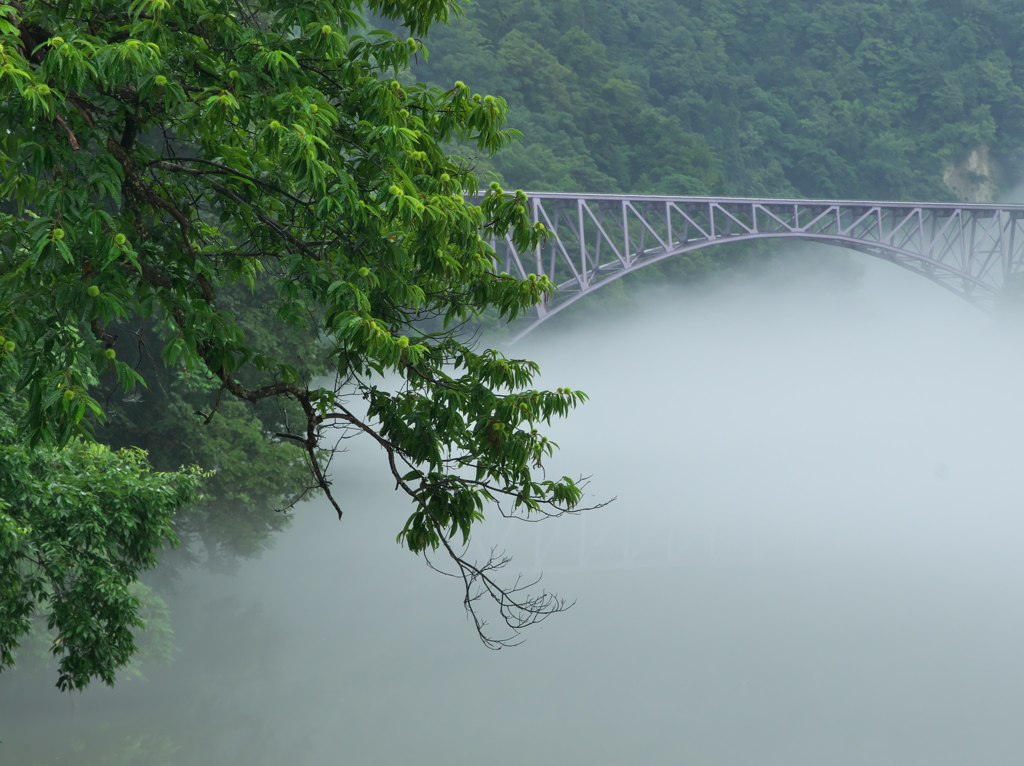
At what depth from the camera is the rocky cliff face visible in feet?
177

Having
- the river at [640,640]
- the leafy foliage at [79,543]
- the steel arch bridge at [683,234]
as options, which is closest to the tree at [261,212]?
the leafy foliage at [79,543]

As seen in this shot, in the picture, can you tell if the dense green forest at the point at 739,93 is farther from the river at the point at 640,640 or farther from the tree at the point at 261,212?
the tree at the point at 261,212

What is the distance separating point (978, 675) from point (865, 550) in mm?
5311

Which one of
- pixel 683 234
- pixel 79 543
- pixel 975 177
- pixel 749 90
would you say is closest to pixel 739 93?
pixel 749 90

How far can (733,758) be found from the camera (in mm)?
10023

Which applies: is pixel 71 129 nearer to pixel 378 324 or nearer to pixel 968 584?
pixel 378 324

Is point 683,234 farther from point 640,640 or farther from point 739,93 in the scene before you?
point 739,93

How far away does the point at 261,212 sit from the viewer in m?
4.10

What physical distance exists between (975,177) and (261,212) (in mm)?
56986

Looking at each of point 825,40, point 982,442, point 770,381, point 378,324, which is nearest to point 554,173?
point 770,381

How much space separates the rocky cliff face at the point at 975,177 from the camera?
177ft

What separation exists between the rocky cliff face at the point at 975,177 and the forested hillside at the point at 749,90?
11 cm

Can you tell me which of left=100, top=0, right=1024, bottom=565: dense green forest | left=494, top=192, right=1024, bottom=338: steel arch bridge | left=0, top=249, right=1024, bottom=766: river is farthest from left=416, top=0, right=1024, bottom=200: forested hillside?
left=0, top=249, right=1024, bottom=766: river

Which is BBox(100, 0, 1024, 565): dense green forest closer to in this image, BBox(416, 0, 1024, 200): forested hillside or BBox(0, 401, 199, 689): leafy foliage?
BBox(416, 0, 1024, 200): forested hillside
